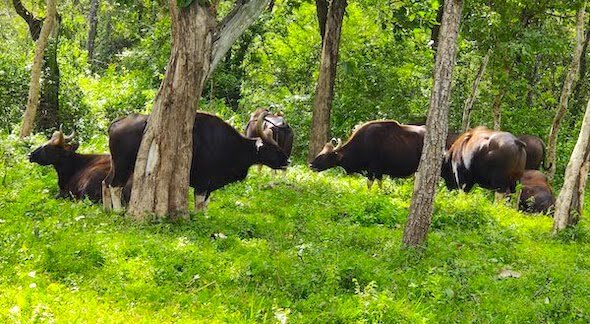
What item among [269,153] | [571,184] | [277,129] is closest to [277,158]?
[269,153]

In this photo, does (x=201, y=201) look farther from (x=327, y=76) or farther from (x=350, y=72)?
(x=350, y=72)

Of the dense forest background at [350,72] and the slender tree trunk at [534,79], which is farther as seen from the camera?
the slender tree trunk at [534,79]

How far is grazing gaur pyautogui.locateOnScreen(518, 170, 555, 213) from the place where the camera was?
14023mm

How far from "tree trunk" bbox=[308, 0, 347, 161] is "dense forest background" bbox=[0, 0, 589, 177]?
0.86 meters

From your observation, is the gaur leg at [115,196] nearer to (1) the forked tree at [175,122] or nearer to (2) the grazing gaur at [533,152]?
(1) the forked tree at [175,122]

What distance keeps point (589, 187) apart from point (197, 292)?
15900 mm

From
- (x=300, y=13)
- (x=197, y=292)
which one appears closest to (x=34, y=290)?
(x=197, y=292)

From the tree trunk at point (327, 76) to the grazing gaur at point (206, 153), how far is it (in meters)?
3.53

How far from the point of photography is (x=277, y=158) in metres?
12.4

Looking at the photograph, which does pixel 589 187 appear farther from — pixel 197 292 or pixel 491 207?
pixel 197 292

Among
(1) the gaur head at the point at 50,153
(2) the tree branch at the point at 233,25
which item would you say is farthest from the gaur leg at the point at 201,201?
(1) the gaur head at the point at 50,153

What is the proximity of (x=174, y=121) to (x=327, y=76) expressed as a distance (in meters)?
6.97

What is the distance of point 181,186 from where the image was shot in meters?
9.53

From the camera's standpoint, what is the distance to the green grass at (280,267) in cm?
630
